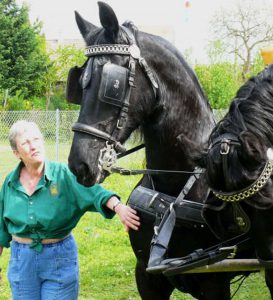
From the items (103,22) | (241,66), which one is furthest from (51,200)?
(241,66)

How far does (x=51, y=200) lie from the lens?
9.36 feet

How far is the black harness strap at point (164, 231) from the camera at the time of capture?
2.15 metres

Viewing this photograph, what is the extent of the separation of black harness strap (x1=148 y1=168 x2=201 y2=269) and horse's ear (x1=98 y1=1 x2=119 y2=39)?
75 centimetres

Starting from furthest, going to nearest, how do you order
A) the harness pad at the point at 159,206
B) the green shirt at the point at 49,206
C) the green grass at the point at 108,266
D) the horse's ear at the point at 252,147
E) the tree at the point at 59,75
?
the tree at the point at 59,75, the green grass at the point at 108,266, the green shirt at the point at 49,206, the harness pad at the point at 159,206, the horse's ear at the point at 252,147

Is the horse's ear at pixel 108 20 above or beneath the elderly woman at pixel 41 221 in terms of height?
above

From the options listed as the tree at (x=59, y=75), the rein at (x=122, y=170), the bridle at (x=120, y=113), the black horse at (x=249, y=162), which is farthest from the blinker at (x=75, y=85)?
the tree at (x=59, y=75)

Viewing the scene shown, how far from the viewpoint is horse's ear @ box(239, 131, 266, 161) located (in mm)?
1520

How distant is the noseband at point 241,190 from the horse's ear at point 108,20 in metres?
0.83

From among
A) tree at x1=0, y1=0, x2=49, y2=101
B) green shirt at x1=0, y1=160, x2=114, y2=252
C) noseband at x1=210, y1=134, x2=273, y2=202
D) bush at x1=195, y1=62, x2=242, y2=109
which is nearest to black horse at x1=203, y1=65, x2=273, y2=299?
noseband at x1=210, y1=134, x2=273, y2=202

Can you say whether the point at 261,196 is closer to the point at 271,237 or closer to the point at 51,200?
the point at 271,237

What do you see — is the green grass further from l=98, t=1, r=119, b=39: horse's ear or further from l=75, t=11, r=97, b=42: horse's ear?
l=98, t=1, r=119, b=39: horse's ear

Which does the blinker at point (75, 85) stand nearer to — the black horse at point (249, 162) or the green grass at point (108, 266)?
the black horse at point (249, 162)

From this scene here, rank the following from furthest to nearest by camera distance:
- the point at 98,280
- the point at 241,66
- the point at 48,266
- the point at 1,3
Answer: the point at 1,3 < the point at 241,66 < the point at 98,280 < the point at 48,266

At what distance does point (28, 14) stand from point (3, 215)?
2460 cm
